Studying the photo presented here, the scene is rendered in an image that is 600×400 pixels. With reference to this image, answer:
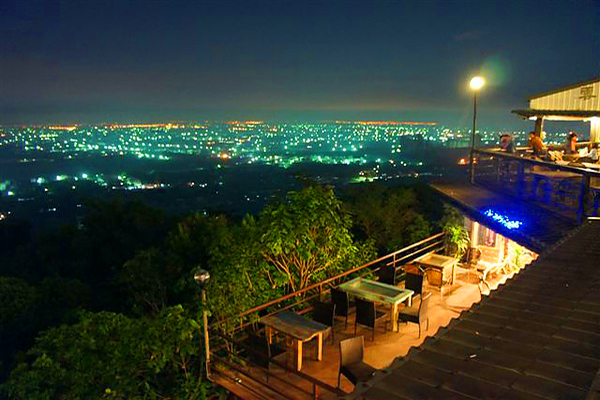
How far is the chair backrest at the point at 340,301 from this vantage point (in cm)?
721

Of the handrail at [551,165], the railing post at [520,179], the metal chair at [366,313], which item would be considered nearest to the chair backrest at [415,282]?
the metal chair at [366,313]

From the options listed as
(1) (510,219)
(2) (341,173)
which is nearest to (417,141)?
(2) (341,173)

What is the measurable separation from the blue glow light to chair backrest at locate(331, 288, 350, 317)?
3.80m

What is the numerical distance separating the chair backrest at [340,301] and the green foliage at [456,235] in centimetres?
473

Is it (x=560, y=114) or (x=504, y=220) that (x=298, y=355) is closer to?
(x=504, y=220)

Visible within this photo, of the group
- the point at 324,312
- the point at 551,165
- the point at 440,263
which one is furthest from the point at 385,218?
the point at 324,312

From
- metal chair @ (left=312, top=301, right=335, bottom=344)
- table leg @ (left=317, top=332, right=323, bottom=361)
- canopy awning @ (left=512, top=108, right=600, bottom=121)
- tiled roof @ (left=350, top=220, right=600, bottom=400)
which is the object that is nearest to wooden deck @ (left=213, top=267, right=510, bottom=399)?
table leg @ (left=317, top=332, right=323, bottom=361)

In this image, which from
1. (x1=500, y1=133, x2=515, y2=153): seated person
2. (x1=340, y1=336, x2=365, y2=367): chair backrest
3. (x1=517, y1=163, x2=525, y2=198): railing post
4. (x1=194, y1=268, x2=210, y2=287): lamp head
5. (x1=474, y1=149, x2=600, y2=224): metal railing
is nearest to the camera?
(x1=340, y1=336, x2=365, y2=367): chair backrest

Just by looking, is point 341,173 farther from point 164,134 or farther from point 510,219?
point 164,134

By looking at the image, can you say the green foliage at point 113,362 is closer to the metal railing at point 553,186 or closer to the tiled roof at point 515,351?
the tiled roof at point 515,351

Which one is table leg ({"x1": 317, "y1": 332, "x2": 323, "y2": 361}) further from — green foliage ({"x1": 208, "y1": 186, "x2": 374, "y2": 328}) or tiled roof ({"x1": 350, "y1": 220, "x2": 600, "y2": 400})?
tiled roof ({"x1": 350, "y1": 220, "x2": 600, "y2": 400})

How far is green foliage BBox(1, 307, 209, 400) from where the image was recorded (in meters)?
5.29

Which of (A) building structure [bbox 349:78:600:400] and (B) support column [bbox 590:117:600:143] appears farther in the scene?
(B) support column [bbox 590:117:600:143]

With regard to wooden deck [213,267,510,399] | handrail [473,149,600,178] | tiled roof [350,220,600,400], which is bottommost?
wooden deck [213,267,510,399]
